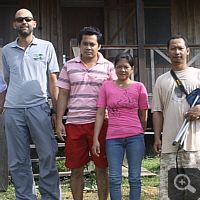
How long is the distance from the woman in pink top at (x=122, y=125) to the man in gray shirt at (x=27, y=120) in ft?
2.06

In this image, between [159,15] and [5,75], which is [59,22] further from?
[5,75]

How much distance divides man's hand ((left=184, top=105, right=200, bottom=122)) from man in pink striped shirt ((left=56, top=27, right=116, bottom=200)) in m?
0.92

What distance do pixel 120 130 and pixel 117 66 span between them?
2.29ft

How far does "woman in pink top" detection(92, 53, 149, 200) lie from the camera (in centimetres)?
308

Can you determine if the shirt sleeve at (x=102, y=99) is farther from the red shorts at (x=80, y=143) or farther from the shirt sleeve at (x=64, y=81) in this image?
the shirt sleeve at (x=64, y=81)

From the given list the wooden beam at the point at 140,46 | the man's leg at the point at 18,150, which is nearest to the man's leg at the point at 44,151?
the man's leg at the point at 18,150

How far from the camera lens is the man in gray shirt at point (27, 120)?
11.3ft

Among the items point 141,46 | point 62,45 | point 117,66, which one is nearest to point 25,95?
point 117,66

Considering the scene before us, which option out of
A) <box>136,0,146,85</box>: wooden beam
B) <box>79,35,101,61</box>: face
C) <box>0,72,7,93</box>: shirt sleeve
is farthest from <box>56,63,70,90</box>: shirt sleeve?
<box>136,0,146,85</box>: wooden beam

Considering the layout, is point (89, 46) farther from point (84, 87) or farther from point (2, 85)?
point (2, 85)

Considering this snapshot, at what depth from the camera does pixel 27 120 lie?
345 centimetres

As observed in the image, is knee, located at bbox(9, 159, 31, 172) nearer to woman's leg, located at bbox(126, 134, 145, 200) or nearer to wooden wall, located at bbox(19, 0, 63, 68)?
woman's leg, located at bbox(126, 134, 145, 200)

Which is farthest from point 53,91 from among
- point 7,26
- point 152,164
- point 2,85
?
point 7,26

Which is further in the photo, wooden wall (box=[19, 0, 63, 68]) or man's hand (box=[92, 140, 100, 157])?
wooden wall (box=[19, 0, 63, 68])
